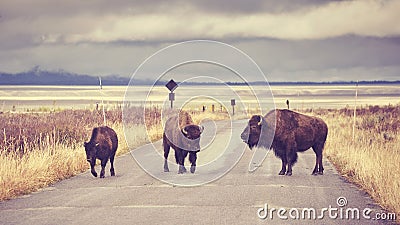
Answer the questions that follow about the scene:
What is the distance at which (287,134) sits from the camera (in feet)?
61.7

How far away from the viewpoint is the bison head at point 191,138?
729 inches

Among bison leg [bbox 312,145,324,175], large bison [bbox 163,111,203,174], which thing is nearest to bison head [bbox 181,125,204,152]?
large bison [bbox 163,111,203,174]

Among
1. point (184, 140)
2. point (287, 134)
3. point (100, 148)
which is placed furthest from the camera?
point (287, 134)

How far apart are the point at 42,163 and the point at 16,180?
2214mm

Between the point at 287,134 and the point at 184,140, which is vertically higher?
the point at 287,134

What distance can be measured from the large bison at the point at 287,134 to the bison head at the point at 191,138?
159cm

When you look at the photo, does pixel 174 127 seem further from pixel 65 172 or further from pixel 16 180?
pixel 16 180

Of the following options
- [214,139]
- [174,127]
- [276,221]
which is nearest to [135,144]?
[214,139]

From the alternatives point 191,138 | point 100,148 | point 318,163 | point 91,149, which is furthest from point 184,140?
point 318,163

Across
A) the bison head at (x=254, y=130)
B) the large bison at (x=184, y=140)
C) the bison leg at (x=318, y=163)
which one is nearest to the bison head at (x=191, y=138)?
the large bison at (x=184, y=140)

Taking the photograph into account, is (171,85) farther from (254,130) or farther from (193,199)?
(193,199)

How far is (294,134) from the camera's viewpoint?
61.8 ft

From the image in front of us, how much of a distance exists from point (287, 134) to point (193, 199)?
19.2 ft

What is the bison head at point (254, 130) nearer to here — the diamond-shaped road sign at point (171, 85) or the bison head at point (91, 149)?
the bison head at point (91, 149)
